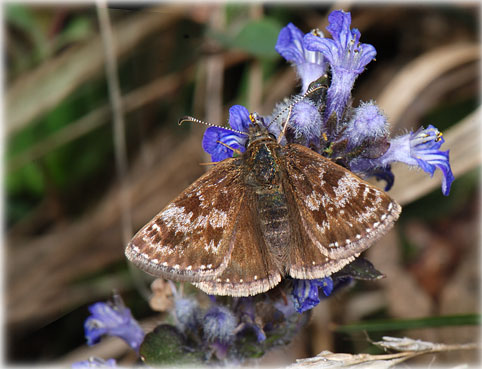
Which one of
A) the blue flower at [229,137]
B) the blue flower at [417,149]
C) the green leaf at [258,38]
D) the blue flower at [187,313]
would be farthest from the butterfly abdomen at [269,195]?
the green leaf at [258,38]

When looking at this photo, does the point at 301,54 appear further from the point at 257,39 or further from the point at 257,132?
the point at 257,39

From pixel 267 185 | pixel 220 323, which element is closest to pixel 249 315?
pixel 220 323

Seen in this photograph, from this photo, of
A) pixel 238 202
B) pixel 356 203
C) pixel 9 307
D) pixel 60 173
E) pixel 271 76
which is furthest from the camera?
pixel 271 76

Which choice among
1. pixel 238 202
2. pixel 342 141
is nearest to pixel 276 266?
pixel 238 202

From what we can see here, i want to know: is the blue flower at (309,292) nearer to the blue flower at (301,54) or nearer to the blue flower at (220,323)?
the blue flower at (220,323)

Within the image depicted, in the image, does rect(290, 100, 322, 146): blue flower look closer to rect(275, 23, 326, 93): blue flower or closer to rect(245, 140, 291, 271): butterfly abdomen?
rect(245, 140, 291, 271): butterfly abdomen

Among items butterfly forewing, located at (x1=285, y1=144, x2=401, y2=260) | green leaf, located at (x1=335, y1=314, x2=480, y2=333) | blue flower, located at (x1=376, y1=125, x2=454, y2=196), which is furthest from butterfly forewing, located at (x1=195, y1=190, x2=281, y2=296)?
green leaf, located at (x1=335, y1=314, x2=480, y2=333)

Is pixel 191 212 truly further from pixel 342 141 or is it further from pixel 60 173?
pixel 60 173
